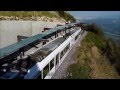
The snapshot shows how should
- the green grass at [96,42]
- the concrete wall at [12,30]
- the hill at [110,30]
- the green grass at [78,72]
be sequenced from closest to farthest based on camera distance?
the green grass at [78,72], the concrete wall at [12,30], the green grass at [96,42], the hill at [110,30]

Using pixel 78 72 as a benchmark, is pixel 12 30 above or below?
above

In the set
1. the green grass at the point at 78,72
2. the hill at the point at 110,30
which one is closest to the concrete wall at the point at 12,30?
the green grass at the point at 78,72

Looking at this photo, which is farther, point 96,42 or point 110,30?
point 110,30

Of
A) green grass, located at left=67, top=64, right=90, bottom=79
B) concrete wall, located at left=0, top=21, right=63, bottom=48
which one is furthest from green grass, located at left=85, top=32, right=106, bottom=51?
green grass, located at left=67, top=64, right=90, bottom=79

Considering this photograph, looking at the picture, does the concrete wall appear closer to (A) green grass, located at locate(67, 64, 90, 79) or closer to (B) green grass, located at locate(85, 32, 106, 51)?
(A) green grass, located at locate(67, 64, 90, 79)

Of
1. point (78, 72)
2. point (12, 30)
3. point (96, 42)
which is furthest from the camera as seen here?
point (96, 42)

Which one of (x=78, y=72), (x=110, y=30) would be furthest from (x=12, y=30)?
(x=110, y=30)

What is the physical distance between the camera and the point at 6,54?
38.9ft

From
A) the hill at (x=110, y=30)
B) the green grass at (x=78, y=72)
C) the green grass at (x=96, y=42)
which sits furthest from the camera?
the hill at (x=110, y=30)

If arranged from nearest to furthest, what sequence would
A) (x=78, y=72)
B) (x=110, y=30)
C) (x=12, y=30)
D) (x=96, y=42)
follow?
(x=78, y=72) → (x=12, y=30) → (x=96, y=42) → (x=110, y=30)

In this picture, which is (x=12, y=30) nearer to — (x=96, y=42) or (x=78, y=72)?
(x=78, y=72)

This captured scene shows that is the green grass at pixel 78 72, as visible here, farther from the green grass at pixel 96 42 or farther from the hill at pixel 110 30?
the hill at pixel 110 30
